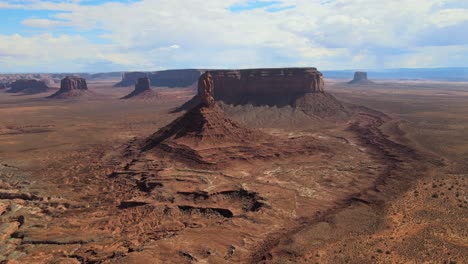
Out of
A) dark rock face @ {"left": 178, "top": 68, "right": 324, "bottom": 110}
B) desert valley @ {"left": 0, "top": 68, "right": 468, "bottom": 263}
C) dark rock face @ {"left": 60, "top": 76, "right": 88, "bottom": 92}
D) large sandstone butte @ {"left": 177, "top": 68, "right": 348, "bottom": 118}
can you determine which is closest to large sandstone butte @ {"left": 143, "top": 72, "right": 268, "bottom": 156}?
desert valley @ {"left": 0, "top": 68, "right": 468, "bottom": 263}

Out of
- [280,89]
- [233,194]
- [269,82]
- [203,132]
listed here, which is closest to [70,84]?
[269,82]

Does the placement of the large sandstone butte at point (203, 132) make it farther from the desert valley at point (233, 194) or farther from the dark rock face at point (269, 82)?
the dark rock face at point (269, 82)

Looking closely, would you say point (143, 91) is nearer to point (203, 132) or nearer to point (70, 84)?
point (70, 84)

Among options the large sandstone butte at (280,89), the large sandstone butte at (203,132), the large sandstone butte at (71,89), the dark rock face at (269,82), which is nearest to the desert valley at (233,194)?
the large sandstone butte at (203,132)

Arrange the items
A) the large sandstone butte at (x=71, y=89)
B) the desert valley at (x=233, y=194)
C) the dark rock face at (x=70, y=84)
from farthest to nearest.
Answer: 1. the dark rock face at (x=70, y=84)
2. the large sandstone butte at (x=71, y=89)
3. the desert valley at (x=233, y=194)

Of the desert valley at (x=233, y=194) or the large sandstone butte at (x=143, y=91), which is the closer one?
the desert valley at (x=233, y=194)

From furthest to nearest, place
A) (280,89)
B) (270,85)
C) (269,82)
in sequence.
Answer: (280,89) → (270,85) → (269,82)

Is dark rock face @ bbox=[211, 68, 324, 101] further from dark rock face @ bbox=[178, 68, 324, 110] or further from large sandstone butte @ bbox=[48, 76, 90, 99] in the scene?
large sandstone butte @ bbox=[48, 76, 90, 99]
